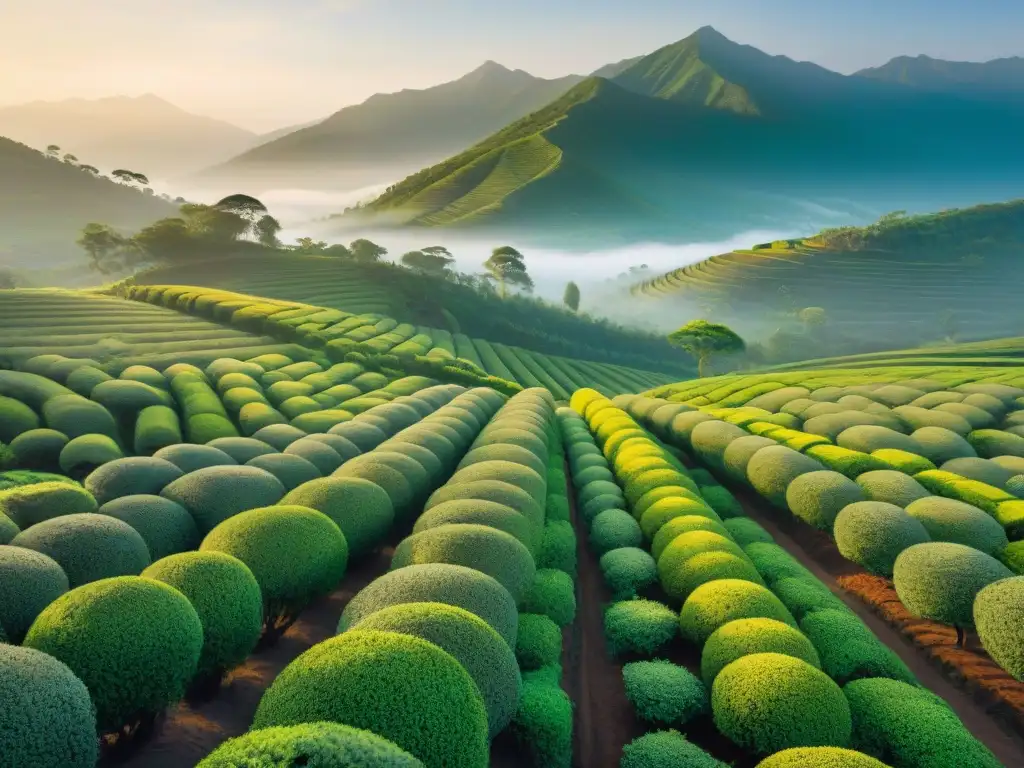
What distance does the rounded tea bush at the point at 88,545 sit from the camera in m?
10.7

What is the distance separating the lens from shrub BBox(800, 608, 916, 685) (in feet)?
38.4

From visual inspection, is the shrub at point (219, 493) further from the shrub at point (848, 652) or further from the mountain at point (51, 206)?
the mountain at point (51, 206)

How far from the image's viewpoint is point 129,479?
1566 cm

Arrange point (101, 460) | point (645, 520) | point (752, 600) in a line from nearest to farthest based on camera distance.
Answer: point (752, 600)
point (645, 520)
point (101, 460)

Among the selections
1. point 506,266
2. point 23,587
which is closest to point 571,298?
point 506,266

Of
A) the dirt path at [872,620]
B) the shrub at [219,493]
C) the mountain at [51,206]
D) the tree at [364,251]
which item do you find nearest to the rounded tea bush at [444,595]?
the shrub at [219,493]

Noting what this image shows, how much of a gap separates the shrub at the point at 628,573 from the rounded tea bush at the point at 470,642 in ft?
22.1

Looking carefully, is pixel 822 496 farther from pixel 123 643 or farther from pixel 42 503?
pixel 42 503

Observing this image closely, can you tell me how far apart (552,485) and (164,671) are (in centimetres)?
1492

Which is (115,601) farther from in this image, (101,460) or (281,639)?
(101,460)

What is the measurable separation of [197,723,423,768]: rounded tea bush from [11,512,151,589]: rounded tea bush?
7.89m

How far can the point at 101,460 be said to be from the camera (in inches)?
811

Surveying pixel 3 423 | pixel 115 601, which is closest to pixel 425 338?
pixel 3 423

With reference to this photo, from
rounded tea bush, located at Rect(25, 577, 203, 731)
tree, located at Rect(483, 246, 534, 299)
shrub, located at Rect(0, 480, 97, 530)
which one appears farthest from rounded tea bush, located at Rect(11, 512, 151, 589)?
tree, located at Rect(483, 246, 534, 299)
